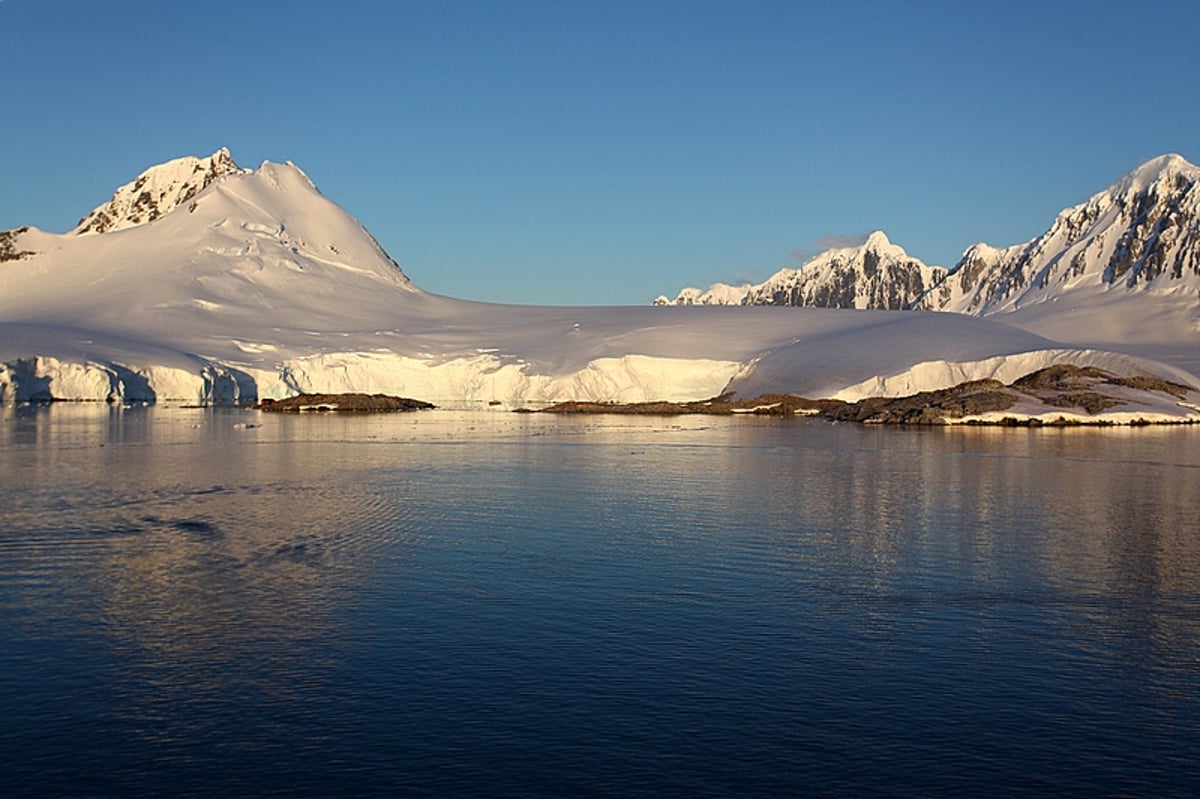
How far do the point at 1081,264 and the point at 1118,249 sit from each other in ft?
14.6

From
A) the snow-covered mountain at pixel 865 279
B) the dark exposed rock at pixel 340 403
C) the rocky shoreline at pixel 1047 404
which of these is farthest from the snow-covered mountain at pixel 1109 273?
the dark exposed rock at pixel 340 403

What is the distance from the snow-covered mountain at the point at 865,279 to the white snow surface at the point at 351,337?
7702 cm

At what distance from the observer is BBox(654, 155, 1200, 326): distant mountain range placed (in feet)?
331

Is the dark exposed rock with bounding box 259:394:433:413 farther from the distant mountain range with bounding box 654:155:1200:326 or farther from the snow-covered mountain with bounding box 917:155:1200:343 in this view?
the distant mountain range with bounding box 654:155:1200:326

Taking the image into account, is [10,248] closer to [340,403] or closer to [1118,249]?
[340,403]

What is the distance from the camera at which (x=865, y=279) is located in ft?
531

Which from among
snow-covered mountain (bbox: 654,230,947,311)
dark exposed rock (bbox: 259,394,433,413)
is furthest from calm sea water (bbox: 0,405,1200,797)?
snow-covered mountain (bbox: 654,230,947,311)

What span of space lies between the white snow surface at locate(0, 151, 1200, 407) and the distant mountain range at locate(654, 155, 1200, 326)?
23.2 metres

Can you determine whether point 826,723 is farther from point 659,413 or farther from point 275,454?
point 659,413

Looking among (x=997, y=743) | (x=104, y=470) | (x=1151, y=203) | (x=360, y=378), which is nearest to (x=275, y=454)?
(x=104, y=470)

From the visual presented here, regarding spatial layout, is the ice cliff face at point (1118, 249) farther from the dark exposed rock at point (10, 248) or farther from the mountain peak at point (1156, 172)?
the dark exposed rock at point (10, 248)

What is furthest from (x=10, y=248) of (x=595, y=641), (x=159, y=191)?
(x=595, y=641)

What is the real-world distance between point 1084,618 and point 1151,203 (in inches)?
4395

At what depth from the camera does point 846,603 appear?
952 centimetres
